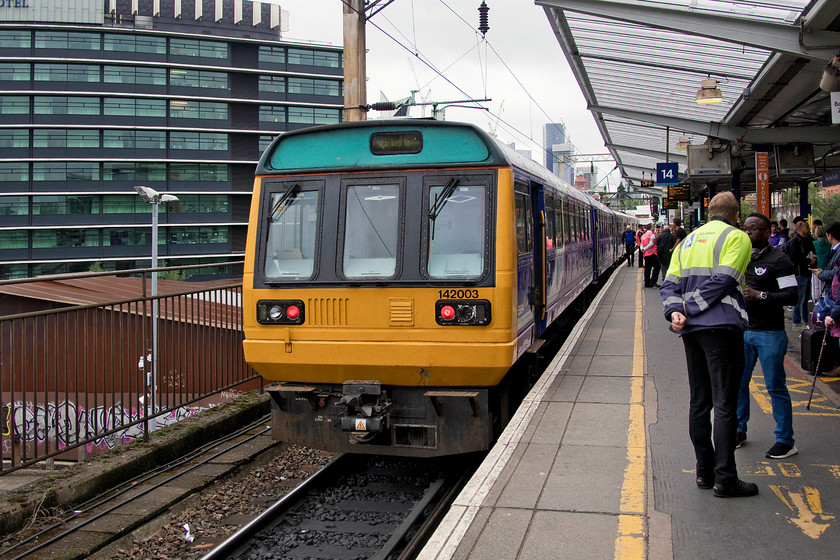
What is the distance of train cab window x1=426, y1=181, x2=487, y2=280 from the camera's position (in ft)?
20.0

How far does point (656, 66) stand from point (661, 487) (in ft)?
38.3

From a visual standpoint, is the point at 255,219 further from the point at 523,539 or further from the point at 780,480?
the point at 780,480

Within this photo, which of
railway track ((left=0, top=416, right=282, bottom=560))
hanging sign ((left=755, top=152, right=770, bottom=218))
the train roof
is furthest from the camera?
hanging sign ((left=755, top=152, right=770, bottom=218))

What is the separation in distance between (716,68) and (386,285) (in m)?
10.5

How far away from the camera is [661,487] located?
4812 mm

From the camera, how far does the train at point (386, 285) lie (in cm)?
602

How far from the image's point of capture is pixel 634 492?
469cm

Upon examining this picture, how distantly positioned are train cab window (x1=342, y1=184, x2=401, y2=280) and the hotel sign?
7290cm

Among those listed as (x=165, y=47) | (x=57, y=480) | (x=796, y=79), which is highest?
(x=165, y=47)

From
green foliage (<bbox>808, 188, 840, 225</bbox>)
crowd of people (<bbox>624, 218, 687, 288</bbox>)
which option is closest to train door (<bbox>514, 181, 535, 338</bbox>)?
crowd of people (<bbox>624, 218, 687, 288</bbox>)

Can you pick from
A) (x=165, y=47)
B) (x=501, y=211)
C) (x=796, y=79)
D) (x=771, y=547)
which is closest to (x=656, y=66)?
(x=796, y=79)

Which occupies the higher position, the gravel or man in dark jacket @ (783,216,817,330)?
man in dark jacket @ (783,216,817,330)

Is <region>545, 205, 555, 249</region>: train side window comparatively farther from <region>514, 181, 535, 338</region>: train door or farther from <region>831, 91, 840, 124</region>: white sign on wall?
<region>831, 91, 840, 124</region>: white sign on wall

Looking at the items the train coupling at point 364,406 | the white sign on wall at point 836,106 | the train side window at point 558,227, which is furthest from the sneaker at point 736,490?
the white sign on wall at point 836,106
